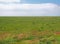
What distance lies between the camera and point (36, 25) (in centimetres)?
531

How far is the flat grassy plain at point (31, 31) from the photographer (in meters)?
4.88

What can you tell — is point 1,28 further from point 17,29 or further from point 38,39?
point 38,39

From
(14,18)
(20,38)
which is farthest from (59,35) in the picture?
(14,18)

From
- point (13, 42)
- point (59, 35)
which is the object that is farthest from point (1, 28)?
point (59, 35)

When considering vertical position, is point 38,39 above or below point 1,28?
below

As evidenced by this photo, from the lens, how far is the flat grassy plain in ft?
16.0

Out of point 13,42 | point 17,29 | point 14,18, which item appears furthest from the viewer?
point 14,18

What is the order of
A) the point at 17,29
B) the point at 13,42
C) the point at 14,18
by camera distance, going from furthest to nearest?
the point at 14,18
the point at 17,29
the point at 13,42

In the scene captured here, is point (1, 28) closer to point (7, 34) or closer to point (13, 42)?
point (7, 34)

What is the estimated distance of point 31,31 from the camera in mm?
5133

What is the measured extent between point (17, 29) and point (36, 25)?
0.59 meters

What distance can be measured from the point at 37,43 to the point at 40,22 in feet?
2.64

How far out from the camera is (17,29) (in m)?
5.14

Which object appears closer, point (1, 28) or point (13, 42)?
point (13, 42)
